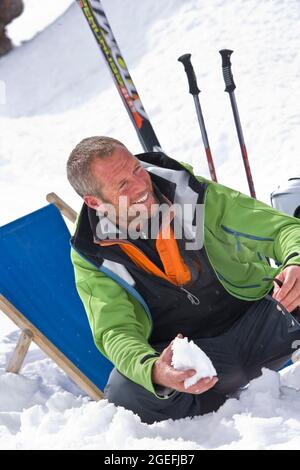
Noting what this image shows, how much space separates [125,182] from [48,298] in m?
1.57

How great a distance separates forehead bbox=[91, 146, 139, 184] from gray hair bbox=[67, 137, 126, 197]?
20 mm

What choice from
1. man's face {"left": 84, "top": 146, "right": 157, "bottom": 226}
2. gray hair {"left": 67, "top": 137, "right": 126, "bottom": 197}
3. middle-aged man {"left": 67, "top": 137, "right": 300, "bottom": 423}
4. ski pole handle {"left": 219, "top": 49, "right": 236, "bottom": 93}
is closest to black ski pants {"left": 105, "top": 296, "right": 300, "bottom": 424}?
middle-aged man {"left": 67, "top": 137, "right": 300, "bottom": 423}

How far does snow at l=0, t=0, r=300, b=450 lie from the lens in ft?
14.1

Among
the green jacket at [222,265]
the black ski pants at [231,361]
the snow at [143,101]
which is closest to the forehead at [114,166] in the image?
the green jacket at [222,265]

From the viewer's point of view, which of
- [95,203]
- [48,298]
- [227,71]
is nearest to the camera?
[95,203]

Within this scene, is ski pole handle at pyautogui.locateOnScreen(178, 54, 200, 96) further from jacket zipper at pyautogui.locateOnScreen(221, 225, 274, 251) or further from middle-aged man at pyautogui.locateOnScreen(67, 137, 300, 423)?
jacket zipper at pyautogui.locateOnScreen(221, 225, 274, 251)

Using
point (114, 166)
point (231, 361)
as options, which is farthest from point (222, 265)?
point (114, 166)

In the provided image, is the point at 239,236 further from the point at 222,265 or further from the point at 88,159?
the point at 88,159

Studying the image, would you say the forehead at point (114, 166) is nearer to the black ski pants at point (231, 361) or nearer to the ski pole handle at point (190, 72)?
the black ski pants at point (231, 361)

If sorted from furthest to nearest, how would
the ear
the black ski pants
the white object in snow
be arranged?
1. the ear
2. the black ski pants
3. the white object in snow

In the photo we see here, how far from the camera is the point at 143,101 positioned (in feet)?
31.6

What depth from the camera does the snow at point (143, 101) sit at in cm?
430

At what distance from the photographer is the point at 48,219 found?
4.67 meters

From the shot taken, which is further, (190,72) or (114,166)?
(190,72)
